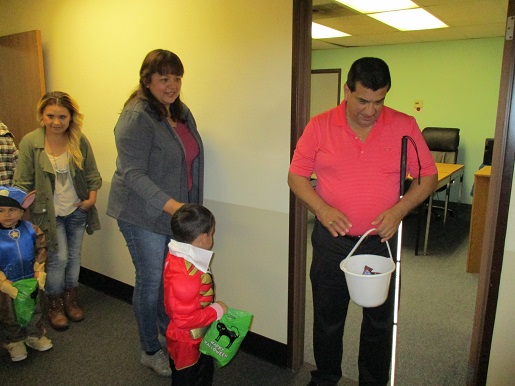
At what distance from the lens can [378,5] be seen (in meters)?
3.84

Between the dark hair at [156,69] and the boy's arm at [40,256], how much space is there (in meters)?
1.02

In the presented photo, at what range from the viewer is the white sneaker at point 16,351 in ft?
7.71

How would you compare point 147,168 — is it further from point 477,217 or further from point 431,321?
point 477,217

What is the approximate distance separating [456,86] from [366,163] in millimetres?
5153

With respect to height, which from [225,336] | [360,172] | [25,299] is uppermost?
[360,172]

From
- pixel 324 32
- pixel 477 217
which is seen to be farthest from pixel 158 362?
pixel 324 32

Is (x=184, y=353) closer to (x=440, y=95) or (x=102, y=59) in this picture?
(x=102, y=59)

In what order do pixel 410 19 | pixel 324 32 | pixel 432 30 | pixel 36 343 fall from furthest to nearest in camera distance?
pixel 324 32
pixel 432 30
pixel 410 19
pixel 36 343

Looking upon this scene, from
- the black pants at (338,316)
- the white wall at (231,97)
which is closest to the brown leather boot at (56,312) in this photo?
the white wall at (231,97)

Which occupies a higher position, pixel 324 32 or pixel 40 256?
pixel 324 32

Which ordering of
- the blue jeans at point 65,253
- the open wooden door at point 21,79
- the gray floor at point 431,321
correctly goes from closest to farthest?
the gray floor at point 431,321
the blue jeans at point 65,253
the open wooden door at point 21,79

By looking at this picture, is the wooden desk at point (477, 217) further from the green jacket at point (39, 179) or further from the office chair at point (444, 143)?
the green jacket at point (39, 179)

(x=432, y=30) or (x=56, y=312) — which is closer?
(x=56, y=312)

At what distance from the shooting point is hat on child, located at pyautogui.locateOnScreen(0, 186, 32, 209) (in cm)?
218
